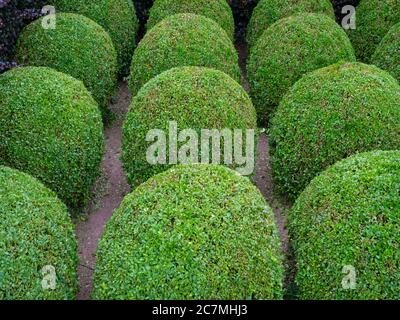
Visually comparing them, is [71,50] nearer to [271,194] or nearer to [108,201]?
[108,201]

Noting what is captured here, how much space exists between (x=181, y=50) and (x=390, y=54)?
3347mm

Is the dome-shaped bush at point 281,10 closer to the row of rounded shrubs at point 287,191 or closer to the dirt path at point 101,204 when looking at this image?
the row of rounded shrubs at point 287,191

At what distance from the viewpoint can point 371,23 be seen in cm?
1001

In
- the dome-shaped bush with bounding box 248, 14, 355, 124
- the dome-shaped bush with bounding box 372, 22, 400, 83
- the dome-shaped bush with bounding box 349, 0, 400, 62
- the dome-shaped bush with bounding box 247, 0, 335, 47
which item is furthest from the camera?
the dome-shaped bush with bounding box 247, 0, 335, 47

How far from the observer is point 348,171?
5.51 metres

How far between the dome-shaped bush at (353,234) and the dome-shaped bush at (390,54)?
305cm

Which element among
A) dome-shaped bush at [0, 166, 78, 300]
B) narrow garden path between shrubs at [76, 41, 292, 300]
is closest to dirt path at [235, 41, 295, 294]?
narrow garden path between shrubs at [76, 41, 292, 300]

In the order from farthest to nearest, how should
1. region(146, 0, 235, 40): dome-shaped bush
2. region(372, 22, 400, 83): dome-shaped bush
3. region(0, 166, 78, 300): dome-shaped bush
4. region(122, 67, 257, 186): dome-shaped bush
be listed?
region(146, 0, 235, 40): dome-shaped bush < region(372, 22, 400, 83): dome-shaped bush < region(122, 67, 257, 186): dome-shaped bush < region(0, 166, 78, 300): dome-shaped bush

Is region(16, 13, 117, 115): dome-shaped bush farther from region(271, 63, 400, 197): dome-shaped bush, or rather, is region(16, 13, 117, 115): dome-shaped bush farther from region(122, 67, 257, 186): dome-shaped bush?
region(271, 63, 400, 197): dome-shaped bush

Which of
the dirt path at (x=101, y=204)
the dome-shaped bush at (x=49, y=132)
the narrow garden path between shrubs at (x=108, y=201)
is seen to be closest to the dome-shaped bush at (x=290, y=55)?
the narrow garden path between shrubs at (x=108, y=201)

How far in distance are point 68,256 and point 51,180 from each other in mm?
1793

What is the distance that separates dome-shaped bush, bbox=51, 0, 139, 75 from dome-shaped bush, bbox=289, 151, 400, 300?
19.6ft

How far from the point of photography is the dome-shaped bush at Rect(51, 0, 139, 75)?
9.84m

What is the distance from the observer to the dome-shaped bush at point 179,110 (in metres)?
6.57
